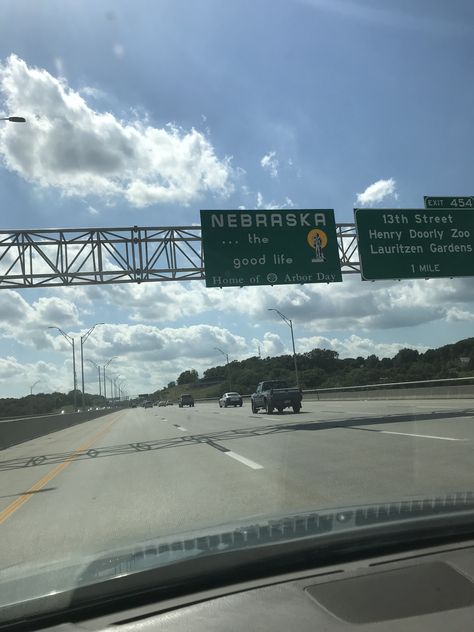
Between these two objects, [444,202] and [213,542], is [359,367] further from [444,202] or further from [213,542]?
[213,542]

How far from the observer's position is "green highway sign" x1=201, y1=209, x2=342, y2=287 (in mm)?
23219

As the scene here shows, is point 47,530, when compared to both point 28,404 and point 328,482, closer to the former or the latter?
point 328,482

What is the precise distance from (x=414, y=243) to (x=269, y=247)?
6067mm

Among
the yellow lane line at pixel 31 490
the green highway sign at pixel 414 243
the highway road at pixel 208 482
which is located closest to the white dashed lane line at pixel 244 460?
the highway road at pixel 208 482

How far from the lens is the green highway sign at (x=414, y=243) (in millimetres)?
24062

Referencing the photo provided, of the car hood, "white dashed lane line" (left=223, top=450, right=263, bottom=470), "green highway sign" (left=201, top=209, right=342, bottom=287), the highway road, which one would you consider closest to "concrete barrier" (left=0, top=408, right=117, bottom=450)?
the highway road

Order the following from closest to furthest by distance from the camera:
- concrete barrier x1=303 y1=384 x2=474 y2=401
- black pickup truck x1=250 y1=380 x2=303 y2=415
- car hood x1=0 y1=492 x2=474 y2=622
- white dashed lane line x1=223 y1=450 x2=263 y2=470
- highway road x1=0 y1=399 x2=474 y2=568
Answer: car hood x1=0 y1=492 x2=474 y2=622 < highway road x1=0 y1=399 x2=474 y2=568 < white dashed lane line x1=223 y1=450 x2=263 y2=470 < concrete barrier x1=303 y1=384 x2=474 y2=401 < black pickup truck x1=250 y1=380 x2=303 y2=415

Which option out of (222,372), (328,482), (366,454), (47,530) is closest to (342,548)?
(47,530)

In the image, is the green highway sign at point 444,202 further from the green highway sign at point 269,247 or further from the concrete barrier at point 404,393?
the concrete barrier at point 404,393

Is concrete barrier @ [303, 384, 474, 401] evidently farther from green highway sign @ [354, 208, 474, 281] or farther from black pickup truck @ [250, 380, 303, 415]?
green highway sign @ [354, 208, 474, 281]

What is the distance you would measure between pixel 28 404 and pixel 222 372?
6188cm

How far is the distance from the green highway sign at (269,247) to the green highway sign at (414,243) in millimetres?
1352

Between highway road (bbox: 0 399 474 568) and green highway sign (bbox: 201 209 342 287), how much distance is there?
295 inches

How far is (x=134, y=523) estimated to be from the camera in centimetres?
751
